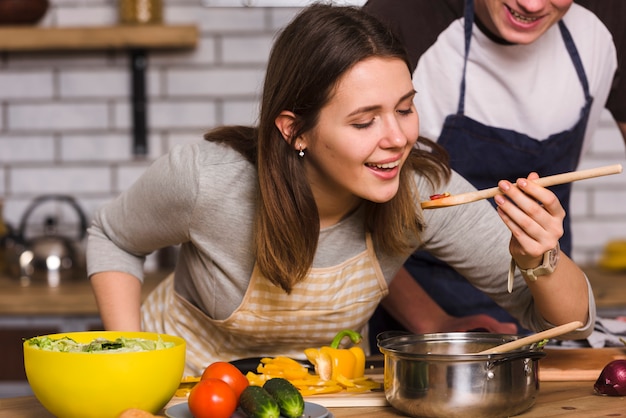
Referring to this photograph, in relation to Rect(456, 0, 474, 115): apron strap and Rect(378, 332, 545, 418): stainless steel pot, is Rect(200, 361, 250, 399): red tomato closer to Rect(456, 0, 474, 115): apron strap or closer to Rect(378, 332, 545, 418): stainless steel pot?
Rect(378, 332, 545, 418): stainless steel pot

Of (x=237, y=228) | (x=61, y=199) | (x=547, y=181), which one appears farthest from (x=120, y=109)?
(x=547, y=181)

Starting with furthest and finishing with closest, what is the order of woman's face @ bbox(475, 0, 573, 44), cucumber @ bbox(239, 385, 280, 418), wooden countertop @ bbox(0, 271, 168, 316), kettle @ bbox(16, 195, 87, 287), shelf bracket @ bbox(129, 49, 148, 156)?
1. shelf bracket @ bbox(129, 49, 148, 156)
2. kettle @ bbox(16, 195, 87, 287)
3. wooden countertop @ bbox(0, 271, 168, 316)
4. woman's face @ bbox(475, 0, 573, 44)
5. cucumber @ bbox(239, 385, 280, 418)

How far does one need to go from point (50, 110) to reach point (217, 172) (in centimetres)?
199

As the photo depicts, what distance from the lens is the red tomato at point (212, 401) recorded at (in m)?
1.28

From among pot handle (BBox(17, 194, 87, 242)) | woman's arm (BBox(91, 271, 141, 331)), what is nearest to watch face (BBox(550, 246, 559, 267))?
woman's arm (BBox(91, 271, 141, 331))

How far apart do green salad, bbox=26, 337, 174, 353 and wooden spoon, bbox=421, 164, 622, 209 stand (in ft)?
1.61

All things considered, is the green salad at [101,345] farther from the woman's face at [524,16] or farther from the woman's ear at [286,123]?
the woman's face at [524,16]

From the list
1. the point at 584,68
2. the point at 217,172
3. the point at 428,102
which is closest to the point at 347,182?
the point at 217,172

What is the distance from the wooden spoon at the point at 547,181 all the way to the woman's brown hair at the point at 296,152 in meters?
0.21

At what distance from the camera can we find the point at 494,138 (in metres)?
2.24

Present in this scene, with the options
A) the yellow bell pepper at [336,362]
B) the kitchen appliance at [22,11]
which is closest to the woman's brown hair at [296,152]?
the yellow bell pepper at [336,362]

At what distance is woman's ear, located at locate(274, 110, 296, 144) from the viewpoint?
1670 millimetres

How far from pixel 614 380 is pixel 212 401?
64 cm

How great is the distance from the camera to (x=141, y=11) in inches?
134
